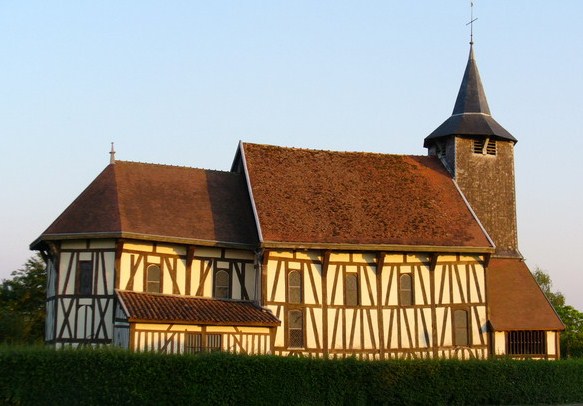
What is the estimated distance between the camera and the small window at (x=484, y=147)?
3538cm

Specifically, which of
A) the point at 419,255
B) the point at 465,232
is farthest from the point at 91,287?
the point at 465,232

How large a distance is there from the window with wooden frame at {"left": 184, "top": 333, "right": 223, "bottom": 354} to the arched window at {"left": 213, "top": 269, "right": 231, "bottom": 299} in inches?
102

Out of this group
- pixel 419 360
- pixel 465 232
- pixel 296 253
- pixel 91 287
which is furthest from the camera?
pixel 465 232

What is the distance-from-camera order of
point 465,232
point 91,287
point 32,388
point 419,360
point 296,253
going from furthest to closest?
point 465,232 < point 296,253 < point 91,287 < point 419,360 < point 32,388

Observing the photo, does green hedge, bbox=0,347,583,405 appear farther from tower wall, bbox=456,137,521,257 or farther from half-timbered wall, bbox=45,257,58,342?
tower wall, bbox=456,137,521,257

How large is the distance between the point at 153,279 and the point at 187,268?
1243 mm

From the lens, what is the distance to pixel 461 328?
3062cm

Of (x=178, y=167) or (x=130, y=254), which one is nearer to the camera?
(x=130, y=254)

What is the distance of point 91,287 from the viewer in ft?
89.8

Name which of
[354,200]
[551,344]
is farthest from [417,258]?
[551,344]

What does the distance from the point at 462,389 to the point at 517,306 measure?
8.08m

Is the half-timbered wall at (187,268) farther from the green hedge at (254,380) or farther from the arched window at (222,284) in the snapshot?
the green hedge at (254,380)

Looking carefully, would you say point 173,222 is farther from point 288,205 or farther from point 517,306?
point 517,306

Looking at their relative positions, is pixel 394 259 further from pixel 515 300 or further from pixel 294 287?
pixel 515 300
